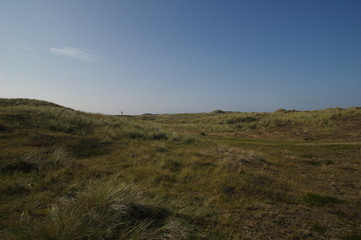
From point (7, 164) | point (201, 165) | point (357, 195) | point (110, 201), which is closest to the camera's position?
point (110, 201)

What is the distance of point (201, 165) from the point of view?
977cm

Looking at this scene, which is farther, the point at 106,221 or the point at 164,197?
the point at 164,197

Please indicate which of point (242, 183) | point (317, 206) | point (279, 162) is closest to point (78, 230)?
point (242, 183)

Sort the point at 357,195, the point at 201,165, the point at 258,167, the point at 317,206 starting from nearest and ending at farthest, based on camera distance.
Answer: the point at 317,206
the point at 357,195
the point at 201,165
the point at 258,167

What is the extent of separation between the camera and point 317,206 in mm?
6008

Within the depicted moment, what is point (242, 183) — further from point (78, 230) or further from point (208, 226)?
point (78, 230)

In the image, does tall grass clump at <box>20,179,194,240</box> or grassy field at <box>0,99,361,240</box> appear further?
grassy field at <box>0,99,361,240</box>

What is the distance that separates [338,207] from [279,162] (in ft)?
20.5

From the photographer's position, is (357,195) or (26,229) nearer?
(26,229)

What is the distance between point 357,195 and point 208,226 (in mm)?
6753

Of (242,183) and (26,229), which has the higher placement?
(26,229)

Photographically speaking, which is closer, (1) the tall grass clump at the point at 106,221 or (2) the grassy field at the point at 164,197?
(1) the tall grass clump at the point at 106,221

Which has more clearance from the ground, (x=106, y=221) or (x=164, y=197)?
(x=106, y=221)

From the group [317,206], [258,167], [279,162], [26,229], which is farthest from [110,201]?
[279,162]
